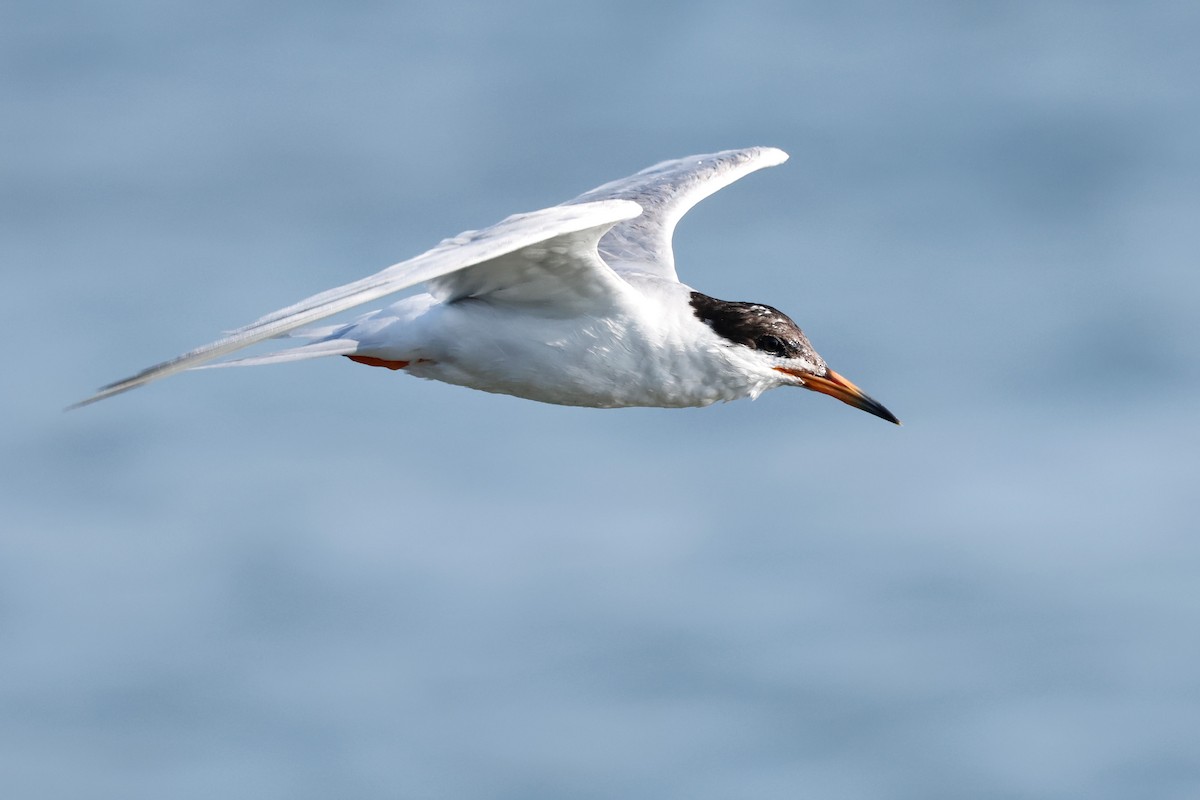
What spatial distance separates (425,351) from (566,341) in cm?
78

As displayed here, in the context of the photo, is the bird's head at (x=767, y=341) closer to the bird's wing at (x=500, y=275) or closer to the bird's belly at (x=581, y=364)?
the bird's belly at (x=581, y=364)

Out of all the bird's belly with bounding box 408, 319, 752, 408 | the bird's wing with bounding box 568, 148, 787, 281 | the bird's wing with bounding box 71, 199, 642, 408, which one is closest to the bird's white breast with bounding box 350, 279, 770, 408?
the bird's belly with bounding box 408, 319, 752, 408

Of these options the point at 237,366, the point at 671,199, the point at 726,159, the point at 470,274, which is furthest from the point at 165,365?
the point at 726,159

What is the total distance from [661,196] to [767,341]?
2.54 metres

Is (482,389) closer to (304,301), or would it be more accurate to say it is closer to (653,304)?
(653,304)

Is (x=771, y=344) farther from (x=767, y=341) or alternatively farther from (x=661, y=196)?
(x=661, y=196)

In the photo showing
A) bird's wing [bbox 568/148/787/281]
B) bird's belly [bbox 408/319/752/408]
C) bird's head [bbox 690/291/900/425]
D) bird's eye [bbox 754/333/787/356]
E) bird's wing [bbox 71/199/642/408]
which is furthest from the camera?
bird's wing [bbox 568/148/787/281]

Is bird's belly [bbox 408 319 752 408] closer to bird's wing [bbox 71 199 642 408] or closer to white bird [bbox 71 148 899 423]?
white bird [bbox 71 148 899 423]

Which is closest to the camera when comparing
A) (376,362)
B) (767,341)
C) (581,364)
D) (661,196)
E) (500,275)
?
(500,275)

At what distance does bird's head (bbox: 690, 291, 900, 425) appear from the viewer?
1121 centimetres

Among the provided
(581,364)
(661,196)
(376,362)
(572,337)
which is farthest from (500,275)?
(661,196)

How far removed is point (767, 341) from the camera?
448 inches

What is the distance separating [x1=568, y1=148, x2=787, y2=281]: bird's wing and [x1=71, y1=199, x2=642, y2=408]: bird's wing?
57.0 inches

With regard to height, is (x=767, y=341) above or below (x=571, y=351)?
above
